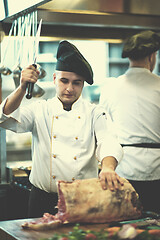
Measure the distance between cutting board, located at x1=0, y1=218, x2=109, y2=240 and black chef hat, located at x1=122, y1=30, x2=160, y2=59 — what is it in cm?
164

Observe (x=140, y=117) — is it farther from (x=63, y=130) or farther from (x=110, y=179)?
(x=110, y=179)

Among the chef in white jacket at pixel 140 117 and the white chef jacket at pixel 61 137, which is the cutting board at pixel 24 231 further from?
the chef in white jacket at pixel 140 117

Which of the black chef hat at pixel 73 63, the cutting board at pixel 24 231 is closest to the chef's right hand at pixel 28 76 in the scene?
the black chef hat at pixel 73 63

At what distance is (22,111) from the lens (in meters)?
2.44

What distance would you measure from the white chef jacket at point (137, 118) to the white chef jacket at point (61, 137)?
72 cm

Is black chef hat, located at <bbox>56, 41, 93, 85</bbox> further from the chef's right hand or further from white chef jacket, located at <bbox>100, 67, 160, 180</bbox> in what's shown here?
white chef jacket, located at <bbox>100, 67, 160, 180</bbox>

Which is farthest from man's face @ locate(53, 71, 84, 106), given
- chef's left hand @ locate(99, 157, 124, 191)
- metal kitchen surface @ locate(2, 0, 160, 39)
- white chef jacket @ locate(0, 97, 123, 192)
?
metal kitchen surface @ locate(2, 0, 160, 39)

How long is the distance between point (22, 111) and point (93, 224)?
2.68 feet

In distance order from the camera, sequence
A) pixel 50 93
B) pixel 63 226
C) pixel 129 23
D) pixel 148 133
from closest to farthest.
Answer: pixel 63 226, pixel 148 133, pixel 129 23, pixel 50 93

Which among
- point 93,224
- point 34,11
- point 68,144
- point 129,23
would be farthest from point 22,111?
point 129,23

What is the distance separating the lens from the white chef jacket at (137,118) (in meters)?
3.12

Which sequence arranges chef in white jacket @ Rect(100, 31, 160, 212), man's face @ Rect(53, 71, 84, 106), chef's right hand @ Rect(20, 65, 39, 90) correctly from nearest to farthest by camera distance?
chef's right hand @ Rect(20, 65, 39, 90)
man's face @ Rect(53, 71, 84, 106)
chef in white jacket @ Rect(100, 31, 160, 212)

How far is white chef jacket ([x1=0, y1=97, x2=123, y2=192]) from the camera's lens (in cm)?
238

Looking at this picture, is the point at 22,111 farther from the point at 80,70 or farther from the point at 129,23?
the point at 129,23
